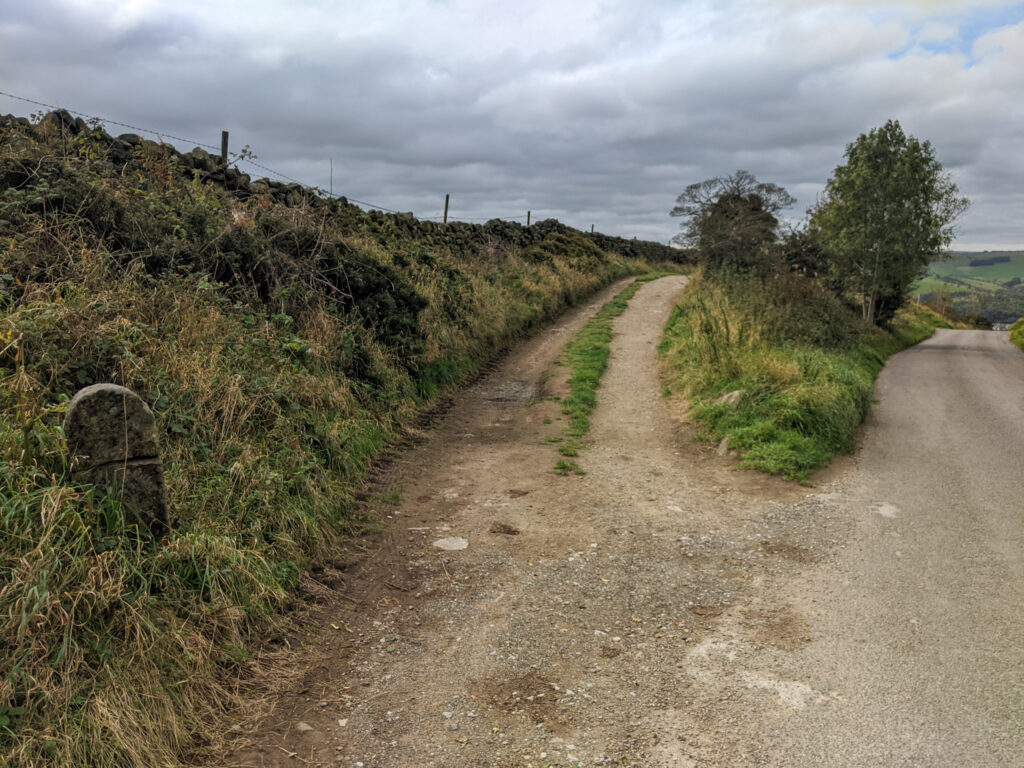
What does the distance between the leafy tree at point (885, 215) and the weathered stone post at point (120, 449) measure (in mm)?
24285

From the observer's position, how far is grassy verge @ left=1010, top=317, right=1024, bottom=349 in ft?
90.8

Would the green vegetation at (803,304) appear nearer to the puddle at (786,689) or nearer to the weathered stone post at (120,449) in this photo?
the puddle at (786,689)

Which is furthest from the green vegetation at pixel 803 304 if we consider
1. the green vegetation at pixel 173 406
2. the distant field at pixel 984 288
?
the distant field at pixel 984 288

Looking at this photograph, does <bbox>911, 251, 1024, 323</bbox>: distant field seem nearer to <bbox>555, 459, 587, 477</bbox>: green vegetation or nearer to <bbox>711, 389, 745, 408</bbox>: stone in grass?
<bbox>711, 389, 745, 408</bbox>: stone in grass

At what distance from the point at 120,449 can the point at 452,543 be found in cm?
277

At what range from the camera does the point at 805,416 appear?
8719mm

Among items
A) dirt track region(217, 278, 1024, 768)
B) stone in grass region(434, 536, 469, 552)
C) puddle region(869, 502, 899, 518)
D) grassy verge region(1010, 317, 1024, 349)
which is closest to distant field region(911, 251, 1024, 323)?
grassy verge region(1010, 317, 1024, 349)

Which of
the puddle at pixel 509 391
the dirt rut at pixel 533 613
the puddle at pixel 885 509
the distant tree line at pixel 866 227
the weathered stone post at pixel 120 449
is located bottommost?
the dirt rut at pixel 533 613

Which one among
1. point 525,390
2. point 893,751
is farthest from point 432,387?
point 893,751

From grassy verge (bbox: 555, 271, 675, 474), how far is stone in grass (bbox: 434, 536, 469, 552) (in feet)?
6.91

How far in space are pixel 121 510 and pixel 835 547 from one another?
18.2 ft

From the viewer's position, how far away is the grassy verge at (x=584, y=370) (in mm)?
8781

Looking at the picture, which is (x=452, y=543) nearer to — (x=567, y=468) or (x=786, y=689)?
(x=567, y=468)

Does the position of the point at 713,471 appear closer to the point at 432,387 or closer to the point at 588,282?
the point at 432,387
